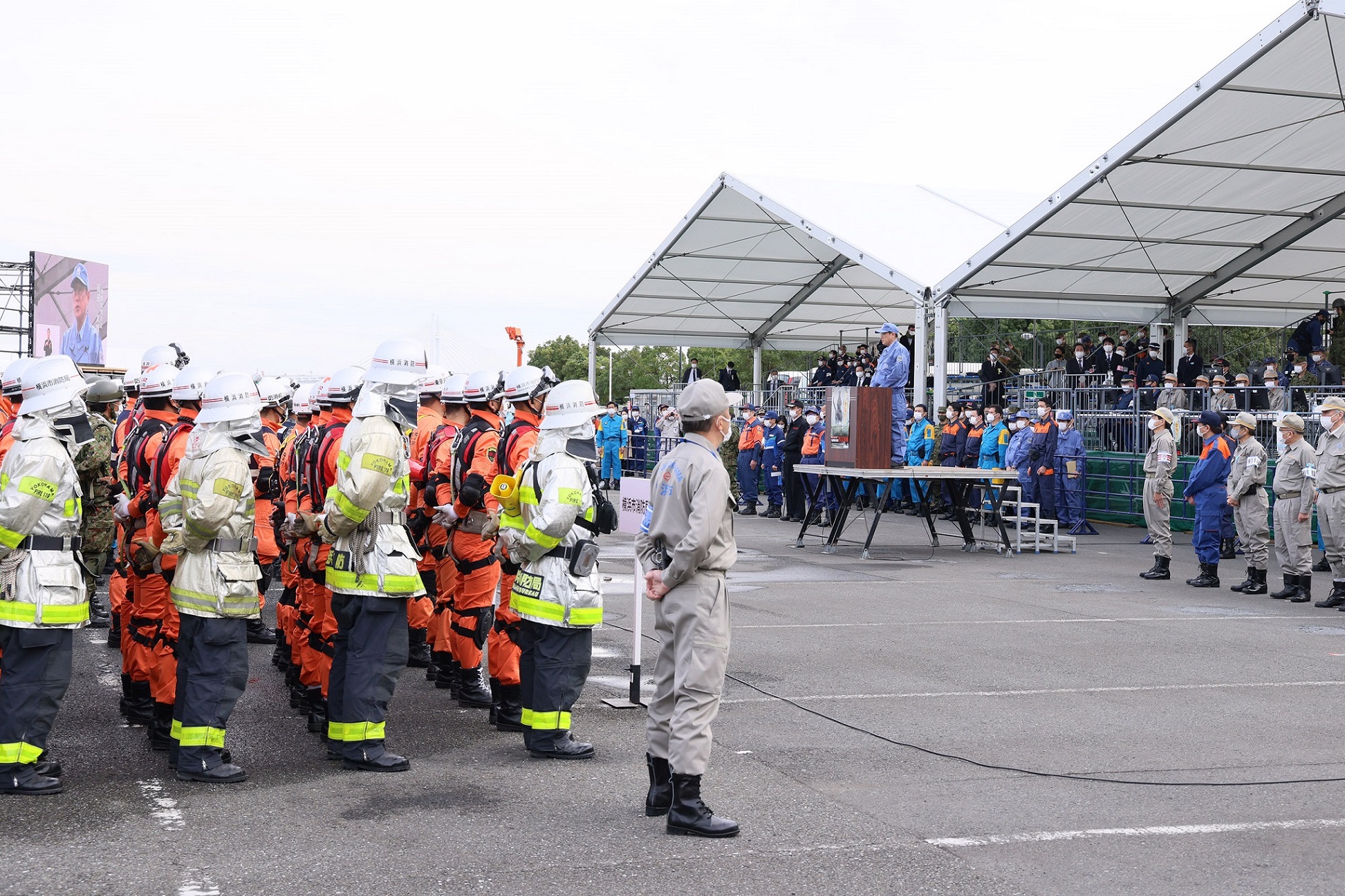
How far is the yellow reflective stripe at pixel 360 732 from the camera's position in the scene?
242 inches

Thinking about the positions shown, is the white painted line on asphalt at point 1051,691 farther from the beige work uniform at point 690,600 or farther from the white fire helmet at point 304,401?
the white fire helmet at point 304,401

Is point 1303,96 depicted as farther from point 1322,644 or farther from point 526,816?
point 526,816

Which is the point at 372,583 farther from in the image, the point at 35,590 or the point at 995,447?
the point at 995,447

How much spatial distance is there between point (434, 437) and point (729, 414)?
3.47 m

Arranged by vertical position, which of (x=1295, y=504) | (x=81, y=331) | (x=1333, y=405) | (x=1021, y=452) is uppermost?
(x=81, y=331)

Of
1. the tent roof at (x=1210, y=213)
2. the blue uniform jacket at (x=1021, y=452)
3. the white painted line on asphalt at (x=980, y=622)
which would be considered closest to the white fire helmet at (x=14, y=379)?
the white painted line on asphalt at (x=980, y=622)

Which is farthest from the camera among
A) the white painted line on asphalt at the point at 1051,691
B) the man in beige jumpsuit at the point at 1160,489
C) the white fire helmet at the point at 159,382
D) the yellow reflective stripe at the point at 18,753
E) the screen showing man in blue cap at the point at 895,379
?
the screen showing man in blue cap at the point at 895,379

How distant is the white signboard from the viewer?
24.1ft

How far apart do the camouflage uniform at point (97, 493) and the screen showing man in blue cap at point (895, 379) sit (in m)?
10.2

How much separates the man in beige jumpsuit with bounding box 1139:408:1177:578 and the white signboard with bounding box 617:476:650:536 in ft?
32.9

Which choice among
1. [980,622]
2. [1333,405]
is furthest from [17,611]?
[1333,405]

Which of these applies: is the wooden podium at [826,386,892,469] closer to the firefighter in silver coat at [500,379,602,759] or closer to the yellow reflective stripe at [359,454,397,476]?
the firefighter in silver coat at [500,379,602,759]

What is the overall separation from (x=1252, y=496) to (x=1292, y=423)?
99cm

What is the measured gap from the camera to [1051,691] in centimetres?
836
